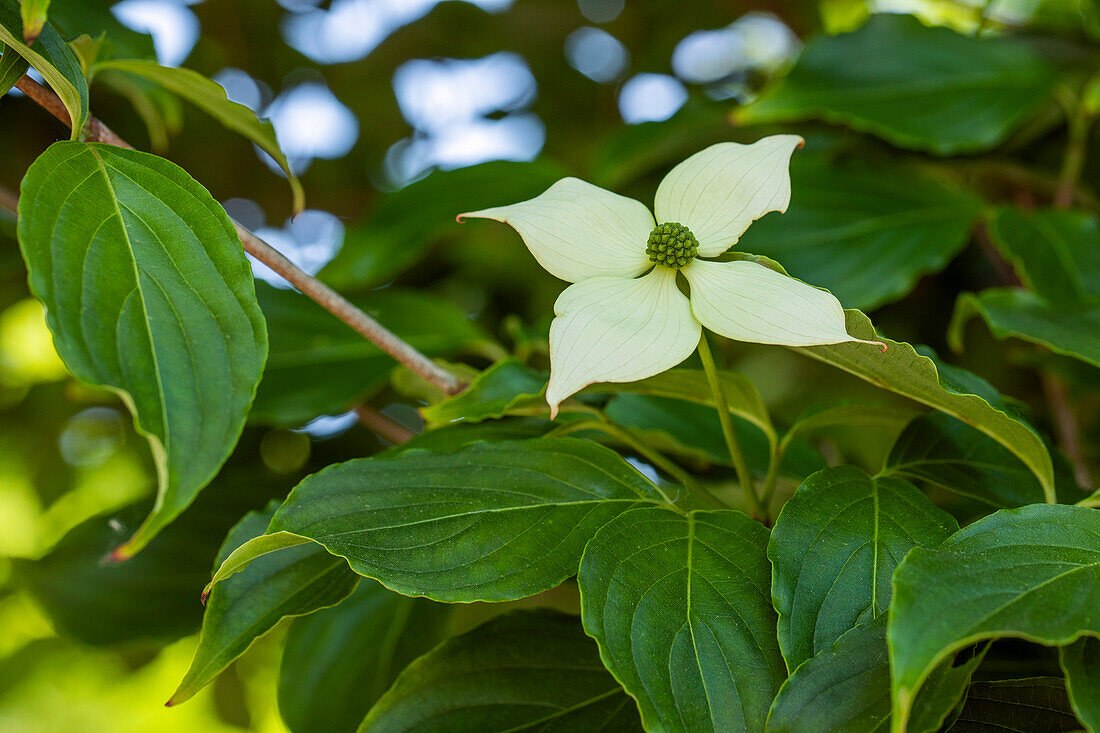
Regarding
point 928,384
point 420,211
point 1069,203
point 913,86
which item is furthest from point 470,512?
point 1069,203

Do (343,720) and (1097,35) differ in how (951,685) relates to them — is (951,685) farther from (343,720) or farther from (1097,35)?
(1097,35)

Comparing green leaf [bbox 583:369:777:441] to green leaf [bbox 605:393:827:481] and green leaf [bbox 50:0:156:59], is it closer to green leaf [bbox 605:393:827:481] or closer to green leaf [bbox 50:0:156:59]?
green leaf [bbox 605:393:827:481]

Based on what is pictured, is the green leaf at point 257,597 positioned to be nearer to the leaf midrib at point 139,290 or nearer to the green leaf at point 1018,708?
the leaf midrib at point 139,290

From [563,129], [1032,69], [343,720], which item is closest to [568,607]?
[343,720]

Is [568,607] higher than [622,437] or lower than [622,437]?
lower

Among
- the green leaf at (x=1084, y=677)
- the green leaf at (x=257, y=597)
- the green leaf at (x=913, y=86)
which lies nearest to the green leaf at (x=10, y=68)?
the green leaf at (x=257, y=597)
